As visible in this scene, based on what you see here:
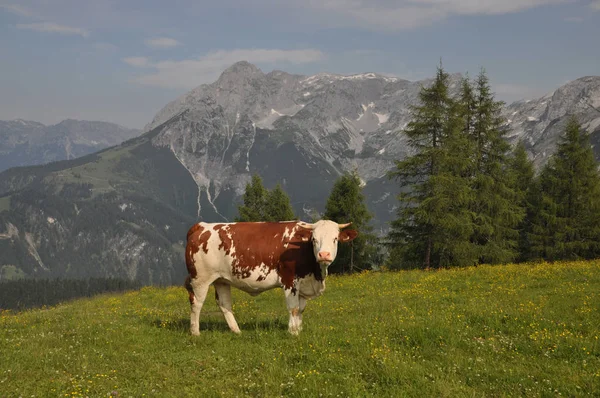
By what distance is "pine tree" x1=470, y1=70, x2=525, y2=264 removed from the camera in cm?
3381

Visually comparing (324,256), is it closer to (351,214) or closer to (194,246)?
(194,246)

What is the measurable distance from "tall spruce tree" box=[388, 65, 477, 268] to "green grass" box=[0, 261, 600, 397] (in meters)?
15.5

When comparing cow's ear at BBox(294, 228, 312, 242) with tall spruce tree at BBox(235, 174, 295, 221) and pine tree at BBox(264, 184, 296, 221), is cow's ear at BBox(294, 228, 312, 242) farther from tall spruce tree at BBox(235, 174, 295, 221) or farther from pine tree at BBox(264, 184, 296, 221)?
pine tree at BBox(264, 184, 296, 221)

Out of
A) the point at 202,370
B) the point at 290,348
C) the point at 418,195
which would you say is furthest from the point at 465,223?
the point at 202,370

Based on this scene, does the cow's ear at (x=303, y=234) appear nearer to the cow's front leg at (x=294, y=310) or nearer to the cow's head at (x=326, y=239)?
the cow's head at (x=326, y=239)

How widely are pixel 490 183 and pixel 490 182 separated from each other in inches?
4.0

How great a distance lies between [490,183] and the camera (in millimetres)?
33594

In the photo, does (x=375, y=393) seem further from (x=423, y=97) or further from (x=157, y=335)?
(x=423, y=97)

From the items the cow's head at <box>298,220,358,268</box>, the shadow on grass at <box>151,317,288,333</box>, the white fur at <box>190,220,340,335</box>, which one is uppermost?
the cow's head at <box>298,220,358,268</box>

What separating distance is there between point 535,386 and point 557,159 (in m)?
38.7

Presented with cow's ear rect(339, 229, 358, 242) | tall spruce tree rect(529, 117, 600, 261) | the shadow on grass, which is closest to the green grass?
the shadow on grass

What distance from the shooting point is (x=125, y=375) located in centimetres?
888

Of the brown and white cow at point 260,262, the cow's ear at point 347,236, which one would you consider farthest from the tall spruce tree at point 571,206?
the brown and white cow at point 260,262

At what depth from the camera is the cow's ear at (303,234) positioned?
39.8 ft
